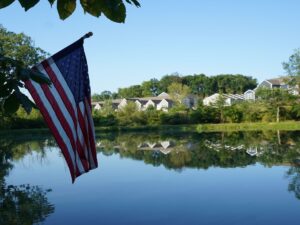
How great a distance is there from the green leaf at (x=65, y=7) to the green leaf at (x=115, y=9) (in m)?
0.15

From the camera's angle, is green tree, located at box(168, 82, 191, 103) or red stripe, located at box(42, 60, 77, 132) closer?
red stripe, located at box(42, 60, 77, 132)

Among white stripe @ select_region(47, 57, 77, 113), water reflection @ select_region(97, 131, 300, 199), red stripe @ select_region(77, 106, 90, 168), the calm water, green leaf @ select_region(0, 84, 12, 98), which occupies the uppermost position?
white stripe @ select_region(47, 57, 77, 113)

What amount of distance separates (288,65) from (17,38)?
3201 cm

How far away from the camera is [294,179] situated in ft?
45.5

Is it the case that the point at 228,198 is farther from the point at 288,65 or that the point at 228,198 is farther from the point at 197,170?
the point at 288,65

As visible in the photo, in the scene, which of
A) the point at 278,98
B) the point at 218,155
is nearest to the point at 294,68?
the point at 278,98

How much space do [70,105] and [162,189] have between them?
9.44 metres

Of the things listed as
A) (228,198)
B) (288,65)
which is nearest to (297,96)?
(288,65)

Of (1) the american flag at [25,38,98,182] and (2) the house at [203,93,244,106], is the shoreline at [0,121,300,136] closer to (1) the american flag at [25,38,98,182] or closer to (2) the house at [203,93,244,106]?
(2) the house at [203,93,244,106]

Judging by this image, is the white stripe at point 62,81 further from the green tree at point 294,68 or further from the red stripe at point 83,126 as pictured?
the green tree at point 294,68

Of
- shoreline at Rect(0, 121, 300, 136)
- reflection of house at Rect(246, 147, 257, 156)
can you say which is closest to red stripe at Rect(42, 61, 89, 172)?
reflection of house at Rect(246, 147, 257, 156)

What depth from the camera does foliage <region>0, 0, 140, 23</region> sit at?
5.13 feet

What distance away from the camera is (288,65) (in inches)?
1905

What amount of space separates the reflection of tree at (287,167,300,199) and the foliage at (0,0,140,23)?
36.0 ft
